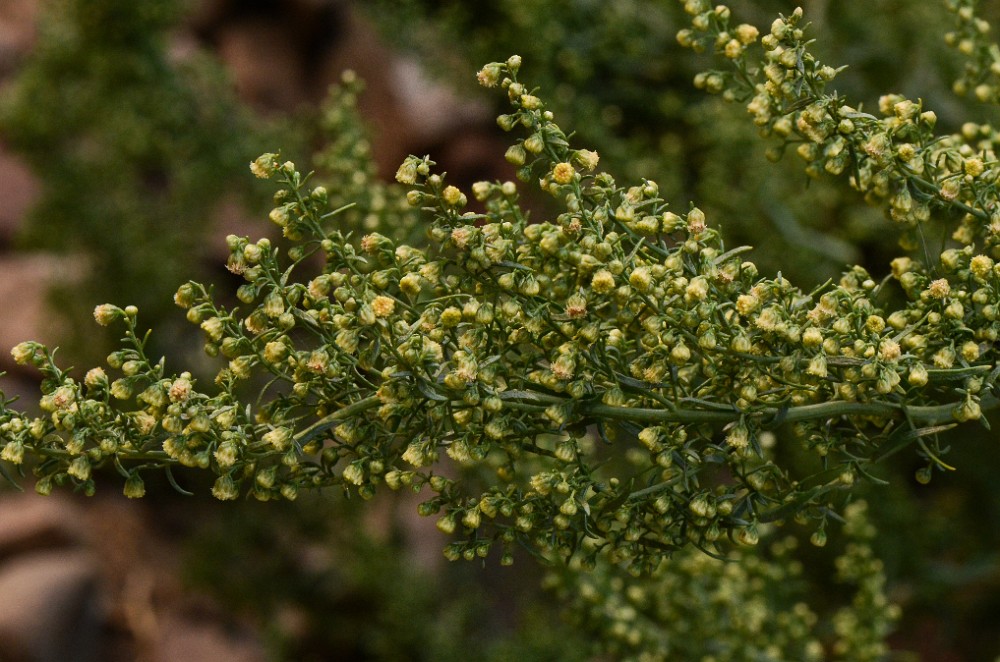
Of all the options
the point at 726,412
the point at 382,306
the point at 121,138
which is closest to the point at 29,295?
the point at 121,138

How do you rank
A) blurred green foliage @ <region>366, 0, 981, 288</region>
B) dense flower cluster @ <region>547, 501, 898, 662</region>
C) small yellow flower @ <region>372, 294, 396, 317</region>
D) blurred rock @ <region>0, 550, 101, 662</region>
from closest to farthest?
small yellow flower @ <region>372, 294, 396, 317</region> < dense flower cluster @ <region>547, 501, 898, 662</region> < blurred green foliage @ <region>366, 0, 981, 288</region> < blurred rock @ <region>0, 550, 101, 662</region>

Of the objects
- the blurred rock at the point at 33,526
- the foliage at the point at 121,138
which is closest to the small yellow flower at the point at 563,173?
the foliage at the point at 121,138

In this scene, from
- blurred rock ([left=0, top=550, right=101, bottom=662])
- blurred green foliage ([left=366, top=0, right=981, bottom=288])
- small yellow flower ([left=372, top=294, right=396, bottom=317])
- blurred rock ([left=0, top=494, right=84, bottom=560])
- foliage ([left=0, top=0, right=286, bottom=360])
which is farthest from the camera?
blurred rock ([left=0, top=494, right=84, bottom=560])

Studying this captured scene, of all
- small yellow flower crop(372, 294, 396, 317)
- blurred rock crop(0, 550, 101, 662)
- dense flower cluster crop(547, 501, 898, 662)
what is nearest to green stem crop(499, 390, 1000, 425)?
small yellow flower crop(372, 294, 396, 317)

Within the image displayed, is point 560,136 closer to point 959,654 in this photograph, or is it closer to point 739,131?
point 739,131

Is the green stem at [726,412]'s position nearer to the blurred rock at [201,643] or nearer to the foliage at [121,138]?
the foliage at [121,138]

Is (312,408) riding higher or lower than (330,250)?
lower

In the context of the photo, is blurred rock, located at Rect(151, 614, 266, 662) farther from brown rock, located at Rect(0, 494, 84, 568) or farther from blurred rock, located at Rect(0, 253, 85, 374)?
blurred rock, located at Rect(0, 253, 85, 374)

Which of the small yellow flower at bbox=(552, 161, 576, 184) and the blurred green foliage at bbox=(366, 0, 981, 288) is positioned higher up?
the blurred green foliage at bbox=(366, 0, 981, 288)

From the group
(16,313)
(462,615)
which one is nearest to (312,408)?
(462,615)
